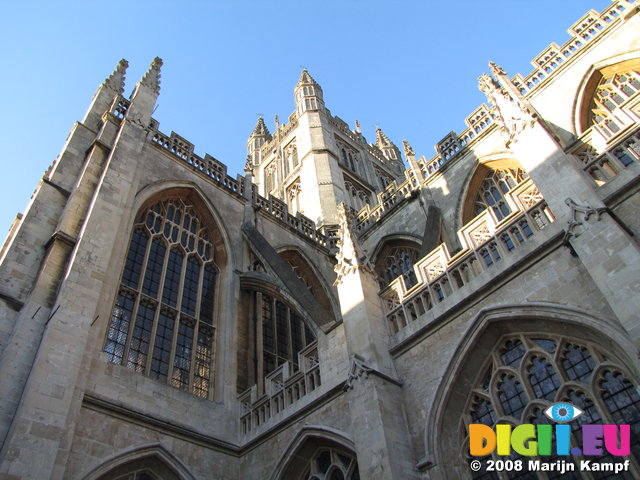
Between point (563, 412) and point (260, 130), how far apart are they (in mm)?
33777

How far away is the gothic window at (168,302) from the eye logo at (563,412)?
286 inches

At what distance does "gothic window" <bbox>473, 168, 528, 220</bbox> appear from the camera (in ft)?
49.3

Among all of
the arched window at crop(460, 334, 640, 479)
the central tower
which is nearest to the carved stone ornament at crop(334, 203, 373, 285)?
the arched window at crop(460, 334, 640, 479)

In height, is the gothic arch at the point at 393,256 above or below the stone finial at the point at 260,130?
below

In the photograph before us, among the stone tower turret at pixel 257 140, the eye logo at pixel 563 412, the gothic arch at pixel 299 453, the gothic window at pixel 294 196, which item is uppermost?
the stone tower turret at pixel 257 140

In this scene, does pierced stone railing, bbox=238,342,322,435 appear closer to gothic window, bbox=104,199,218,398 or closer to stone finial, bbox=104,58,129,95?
gothic window, bbox=104,199,218,398

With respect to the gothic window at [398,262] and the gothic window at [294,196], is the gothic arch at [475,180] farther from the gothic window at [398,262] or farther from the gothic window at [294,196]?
the gothic window at [294,196]

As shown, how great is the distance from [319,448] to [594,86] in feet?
39.2

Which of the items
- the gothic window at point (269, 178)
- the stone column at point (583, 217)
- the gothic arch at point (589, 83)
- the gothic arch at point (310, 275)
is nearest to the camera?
the stone column at point (583, 217)

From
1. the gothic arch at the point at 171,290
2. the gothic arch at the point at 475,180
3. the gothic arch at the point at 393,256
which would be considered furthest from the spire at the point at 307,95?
the gothic arch at the point at 171,290

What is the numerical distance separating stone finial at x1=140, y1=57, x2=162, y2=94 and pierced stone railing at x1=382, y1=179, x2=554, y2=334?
10.7m

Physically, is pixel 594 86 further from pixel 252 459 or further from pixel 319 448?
pixel 252 459

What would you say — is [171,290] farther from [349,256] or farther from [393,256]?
[393,256]

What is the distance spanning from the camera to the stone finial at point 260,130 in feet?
123
